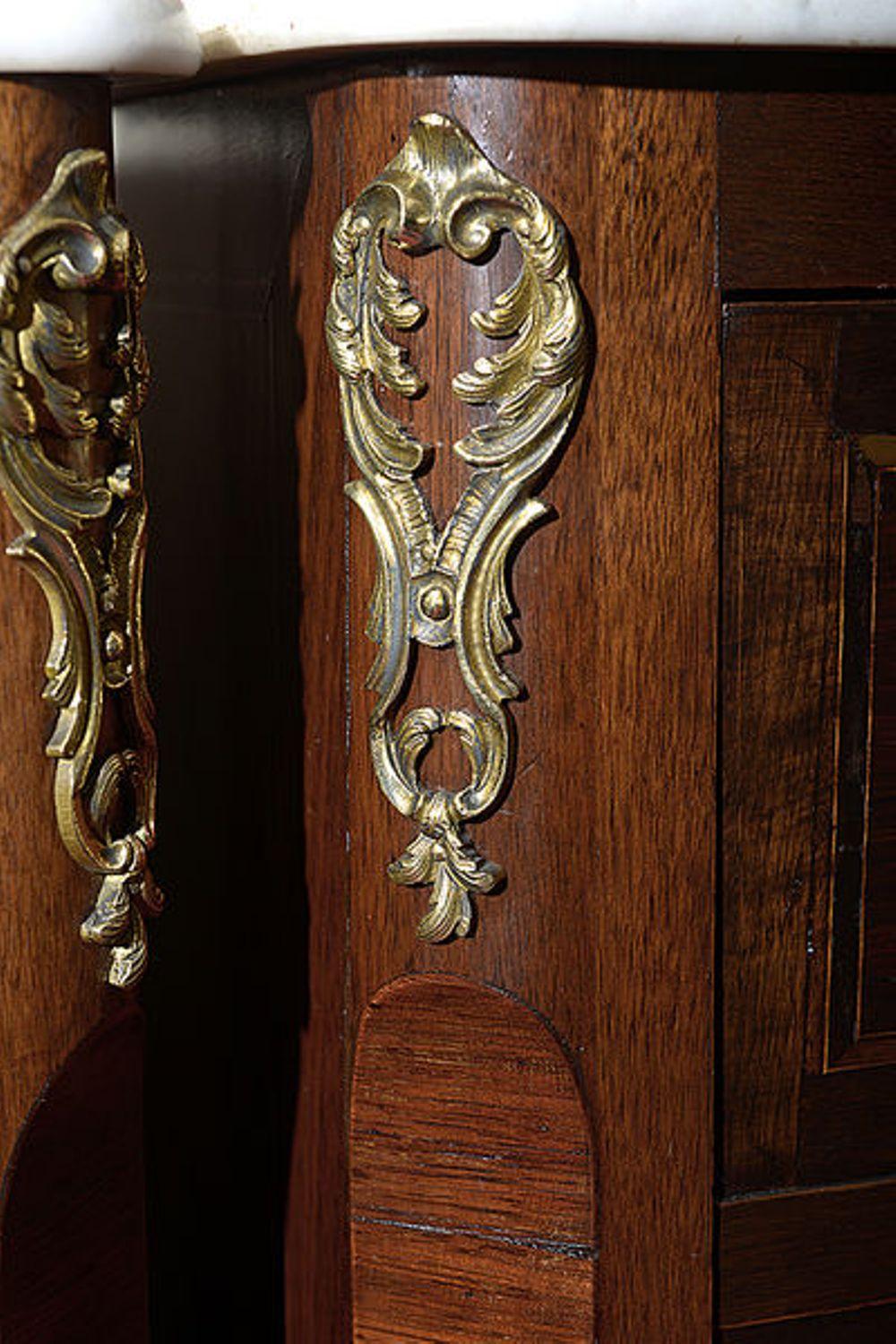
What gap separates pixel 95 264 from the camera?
492 millimetres

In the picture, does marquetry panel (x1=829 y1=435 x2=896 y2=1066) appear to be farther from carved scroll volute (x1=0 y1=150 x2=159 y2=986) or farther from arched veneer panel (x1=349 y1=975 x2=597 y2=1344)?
carved scroll volute (x1=0 y1=150 x2=159 y2=986)

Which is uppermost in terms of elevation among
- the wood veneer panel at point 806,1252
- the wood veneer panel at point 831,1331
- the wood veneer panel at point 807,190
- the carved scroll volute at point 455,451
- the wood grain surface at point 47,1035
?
the wood veneer panel at point 807,190

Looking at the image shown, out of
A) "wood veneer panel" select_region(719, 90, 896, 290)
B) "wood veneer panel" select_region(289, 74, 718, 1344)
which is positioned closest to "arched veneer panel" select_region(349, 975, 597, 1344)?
"wood veneer panel" select_region(289, 74, 718, 1344)

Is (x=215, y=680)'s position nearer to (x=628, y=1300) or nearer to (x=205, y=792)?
(x=205, y=792)

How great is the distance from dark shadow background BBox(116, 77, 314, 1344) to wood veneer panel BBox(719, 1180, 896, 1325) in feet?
0.46

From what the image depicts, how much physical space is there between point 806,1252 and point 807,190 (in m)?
0.29

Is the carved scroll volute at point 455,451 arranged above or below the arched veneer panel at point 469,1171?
above

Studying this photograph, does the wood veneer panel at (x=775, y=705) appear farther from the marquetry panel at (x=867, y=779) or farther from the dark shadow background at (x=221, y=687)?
the dark shadow background at (x=221, y=687)

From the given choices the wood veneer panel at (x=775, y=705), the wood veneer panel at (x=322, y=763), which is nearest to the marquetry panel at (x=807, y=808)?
the wood veneer panel at (x=775, y=705)

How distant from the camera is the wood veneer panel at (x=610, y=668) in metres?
0.50

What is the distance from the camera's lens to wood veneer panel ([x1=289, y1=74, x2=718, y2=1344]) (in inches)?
19.7

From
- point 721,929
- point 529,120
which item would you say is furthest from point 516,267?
point 721,929

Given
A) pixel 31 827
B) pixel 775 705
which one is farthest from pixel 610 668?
pixel 31 827

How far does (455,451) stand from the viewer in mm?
512
